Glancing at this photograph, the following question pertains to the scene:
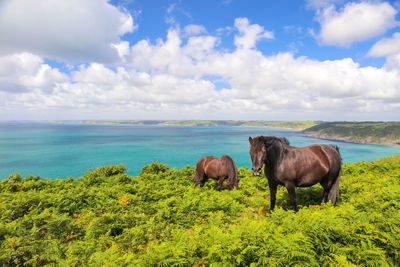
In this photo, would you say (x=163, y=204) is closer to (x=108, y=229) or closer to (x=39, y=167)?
(x=108, y=229)

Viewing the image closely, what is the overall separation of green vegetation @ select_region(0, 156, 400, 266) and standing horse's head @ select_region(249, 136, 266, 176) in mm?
1360

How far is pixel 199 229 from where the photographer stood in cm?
455

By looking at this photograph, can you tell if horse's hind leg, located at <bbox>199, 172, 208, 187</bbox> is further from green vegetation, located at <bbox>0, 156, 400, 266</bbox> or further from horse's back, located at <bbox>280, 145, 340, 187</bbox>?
horse's back, located at <bbox>280, 145, 340, 187</bbox>

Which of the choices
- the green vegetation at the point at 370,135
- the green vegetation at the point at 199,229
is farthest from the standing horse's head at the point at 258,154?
the green vegetation at the point at 370,135

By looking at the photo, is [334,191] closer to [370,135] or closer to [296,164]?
[296,164]

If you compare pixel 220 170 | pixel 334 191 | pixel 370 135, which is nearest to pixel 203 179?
pixel 220 170

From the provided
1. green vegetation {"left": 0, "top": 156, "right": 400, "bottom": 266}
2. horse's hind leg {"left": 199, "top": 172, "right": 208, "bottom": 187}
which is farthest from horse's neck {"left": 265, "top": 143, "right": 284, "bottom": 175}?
horse's hind leg {"left": 199, "top": 172, "right": 208, "bottom": 187}

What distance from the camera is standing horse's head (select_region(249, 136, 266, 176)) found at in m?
5.62

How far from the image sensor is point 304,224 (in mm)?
3805

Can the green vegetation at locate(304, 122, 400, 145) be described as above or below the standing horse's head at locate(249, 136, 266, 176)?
below

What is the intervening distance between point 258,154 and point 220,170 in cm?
565

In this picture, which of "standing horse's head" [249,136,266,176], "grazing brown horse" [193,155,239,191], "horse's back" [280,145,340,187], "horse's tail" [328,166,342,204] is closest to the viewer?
"standing horse's head" [249,136,266,176]

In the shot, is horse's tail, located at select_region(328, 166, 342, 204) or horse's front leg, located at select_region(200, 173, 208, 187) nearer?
horse's tail, located at select_region(328, 166, 342, 204)

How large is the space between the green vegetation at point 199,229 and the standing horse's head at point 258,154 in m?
1.36
